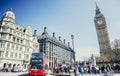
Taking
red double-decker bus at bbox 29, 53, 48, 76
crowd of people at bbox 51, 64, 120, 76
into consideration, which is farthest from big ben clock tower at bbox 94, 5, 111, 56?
red double-decker bus at bbox 29, 53, 48, 76

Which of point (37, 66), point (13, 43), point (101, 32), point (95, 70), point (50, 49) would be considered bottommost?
point (95, 70)

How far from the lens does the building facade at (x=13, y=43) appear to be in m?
37.9

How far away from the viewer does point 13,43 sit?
4116 centimetres

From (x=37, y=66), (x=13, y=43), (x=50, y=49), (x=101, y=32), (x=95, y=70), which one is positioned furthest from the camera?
(x=101, y=32)

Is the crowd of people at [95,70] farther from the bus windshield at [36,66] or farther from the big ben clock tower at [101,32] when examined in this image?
the big ben clock tower at [101,32]

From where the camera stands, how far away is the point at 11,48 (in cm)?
4022

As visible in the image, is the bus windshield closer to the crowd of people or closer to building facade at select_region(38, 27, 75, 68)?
the crowd of people

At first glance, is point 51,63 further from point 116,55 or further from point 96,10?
point 96,10

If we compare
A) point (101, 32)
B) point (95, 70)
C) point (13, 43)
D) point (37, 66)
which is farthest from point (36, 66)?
point (101, 32)

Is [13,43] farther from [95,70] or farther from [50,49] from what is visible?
[95,70]

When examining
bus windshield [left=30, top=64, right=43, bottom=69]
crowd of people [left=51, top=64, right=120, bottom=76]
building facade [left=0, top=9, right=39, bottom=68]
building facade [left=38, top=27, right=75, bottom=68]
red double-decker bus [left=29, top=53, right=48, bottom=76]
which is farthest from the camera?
building facade [left=38, top=27, right=75, bottom=68]

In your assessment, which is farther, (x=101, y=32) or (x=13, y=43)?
(x=101, y=32)

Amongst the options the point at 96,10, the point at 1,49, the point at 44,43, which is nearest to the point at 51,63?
the point at 44,43

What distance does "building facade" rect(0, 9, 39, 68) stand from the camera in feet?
124
